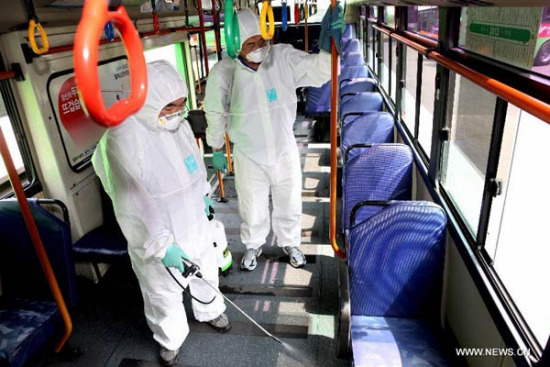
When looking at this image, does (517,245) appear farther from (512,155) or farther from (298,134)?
(298,134)

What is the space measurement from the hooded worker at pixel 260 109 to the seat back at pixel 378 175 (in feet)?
1.51

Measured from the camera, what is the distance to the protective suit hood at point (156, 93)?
1960 mm

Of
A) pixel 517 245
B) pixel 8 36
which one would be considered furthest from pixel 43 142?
pixel 517 245

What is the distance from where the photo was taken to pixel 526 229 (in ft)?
11.3

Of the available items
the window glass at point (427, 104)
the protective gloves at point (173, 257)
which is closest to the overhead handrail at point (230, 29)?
the protective gloves at point (173, 257)

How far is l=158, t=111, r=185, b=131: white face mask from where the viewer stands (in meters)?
2.06

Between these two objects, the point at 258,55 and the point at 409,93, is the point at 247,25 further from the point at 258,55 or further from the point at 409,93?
the point at 409,93

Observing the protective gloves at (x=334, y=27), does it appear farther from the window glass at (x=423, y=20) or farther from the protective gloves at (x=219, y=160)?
the protective gloves at (x=219, y=160)

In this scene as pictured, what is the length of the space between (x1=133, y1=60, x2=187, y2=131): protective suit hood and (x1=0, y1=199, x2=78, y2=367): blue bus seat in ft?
3.13

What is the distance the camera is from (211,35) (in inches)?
301

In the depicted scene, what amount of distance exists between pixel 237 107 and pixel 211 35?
538 cm

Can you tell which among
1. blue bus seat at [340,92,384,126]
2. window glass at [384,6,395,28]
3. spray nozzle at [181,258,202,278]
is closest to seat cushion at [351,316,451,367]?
spray nozzle at [181,258,202,278]

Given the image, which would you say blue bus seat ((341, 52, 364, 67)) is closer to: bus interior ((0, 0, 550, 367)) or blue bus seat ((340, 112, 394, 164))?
bus interior ((0, 0, 550, 367))

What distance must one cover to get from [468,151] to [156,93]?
6175 mm
